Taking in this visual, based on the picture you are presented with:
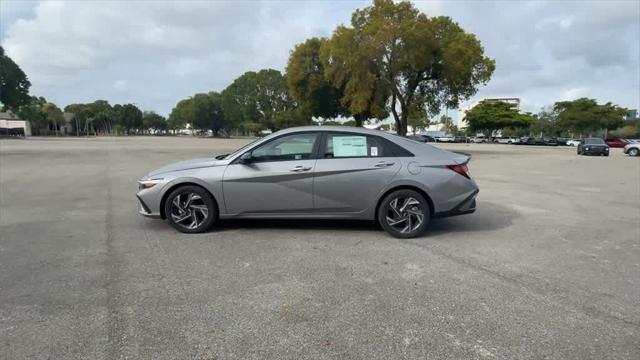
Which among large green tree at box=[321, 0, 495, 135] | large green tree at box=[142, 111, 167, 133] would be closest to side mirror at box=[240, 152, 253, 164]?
large green tree at box=[321, 0, 495, 135]

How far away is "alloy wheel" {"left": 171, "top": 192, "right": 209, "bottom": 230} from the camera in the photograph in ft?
18.7

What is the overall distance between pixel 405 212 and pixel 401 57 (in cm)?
2330

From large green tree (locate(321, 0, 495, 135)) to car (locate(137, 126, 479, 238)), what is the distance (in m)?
22.2

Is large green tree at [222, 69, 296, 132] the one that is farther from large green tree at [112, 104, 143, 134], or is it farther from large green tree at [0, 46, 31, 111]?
large green tree at [112, 104, 143, 134]

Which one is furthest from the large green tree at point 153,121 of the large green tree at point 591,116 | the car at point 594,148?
the car at point 594,148

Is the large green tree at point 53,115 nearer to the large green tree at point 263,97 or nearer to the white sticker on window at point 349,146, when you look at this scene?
the large green tree at point 263,97

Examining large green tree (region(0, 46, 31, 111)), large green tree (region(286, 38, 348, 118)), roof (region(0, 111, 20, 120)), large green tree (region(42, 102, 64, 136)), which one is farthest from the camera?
large green tree (region(42, 102, 64, 136))

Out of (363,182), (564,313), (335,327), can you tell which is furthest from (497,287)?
(363,182)

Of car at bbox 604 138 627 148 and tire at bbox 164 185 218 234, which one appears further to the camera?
car at bbox 604 138 627 148

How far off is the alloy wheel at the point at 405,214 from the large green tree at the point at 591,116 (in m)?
81.2

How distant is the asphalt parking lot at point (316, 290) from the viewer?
2916mm

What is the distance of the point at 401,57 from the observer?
26953 mm

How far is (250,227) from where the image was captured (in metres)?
6.07

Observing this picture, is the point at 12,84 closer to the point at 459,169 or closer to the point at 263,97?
the point at 263,97
